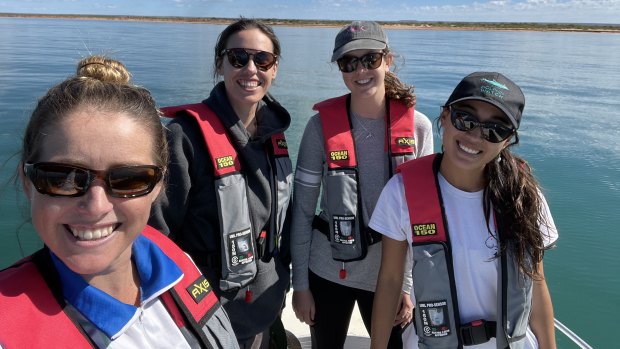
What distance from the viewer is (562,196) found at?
610 centimetres

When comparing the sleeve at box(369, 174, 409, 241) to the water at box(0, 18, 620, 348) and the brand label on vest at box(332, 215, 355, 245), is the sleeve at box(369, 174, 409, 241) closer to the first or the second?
the brand label on vest at box(332, 215, 355, 245)

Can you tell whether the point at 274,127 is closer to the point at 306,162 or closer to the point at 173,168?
the point at 306,162

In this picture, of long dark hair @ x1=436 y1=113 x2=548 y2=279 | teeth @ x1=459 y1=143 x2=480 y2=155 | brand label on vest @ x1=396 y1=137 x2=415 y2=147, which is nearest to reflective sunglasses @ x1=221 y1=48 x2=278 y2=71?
brand label on vest @ x1=396 y1=137 x2=415 y2=147

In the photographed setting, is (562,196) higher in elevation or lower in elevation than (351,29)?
lower

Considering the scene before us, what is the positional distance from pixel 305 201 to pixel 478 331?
83cm

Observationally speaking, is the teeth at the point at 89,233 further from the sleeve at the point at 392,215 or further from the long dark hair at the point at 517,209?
the long dark hair at the point at 517,209

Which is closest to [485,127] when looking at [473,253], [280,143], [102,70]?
[473,253]

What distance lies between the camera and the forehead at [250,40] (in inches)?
74.9

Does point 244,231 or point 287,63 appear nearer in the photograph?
point 244,231

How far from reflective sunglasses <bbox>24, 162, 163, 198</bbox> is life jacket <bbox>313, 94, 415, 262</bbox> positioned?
3.51 feet

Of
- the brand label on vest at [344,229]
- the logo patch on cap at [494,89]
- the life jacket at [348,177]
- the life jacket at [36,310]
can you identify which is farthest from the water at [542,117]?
the logo patch on cap at [494,89]

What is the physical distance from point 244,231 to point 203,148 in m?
0.34

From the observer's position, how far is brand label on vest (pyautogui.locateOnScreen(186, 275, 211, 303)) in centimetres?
122

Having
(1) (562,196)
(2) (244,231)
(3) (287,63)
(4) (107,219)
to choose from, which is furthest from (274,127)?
(3) (287,63)
